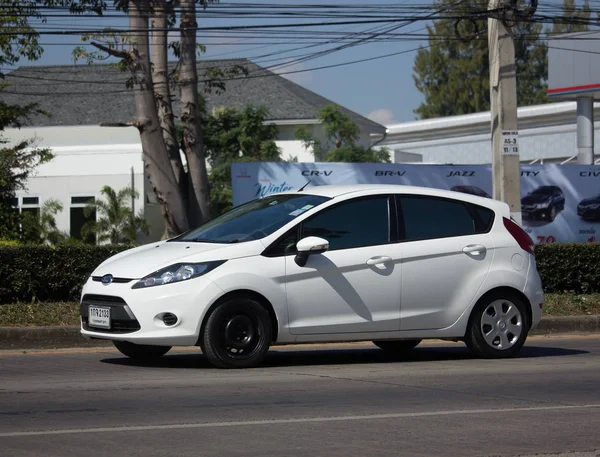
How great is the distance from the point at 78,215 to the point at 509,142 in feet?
66.6

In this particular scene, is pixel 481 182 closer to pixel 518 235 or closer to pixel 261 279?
pixel 518 235

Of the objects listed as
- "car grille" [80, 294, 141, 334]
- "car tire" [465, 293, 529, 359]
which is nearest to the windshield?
"car grille" [80, 294, 141, 334]

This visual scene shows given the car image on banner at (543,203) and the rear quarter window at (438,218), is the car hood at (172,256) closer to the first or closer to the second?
the rear quarter window at (438,218)

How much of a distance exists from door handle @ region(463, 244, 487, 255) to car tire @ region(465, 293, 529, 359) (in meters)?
0.48

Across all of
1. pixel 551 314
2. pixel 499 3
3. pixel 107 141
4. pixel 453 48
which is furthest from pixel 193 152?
pixel 453 48

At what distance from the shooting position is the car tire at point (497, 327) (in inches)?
396

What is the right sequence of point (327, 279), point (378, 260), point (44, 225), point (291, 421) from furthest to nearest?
point (44, 225)
point (378, 260)
point (327, 279)
point (291, 421)

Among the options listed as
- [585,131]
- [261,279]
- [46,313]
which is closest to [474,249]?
[261,279]

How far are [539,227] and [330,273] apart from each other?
13.7 m

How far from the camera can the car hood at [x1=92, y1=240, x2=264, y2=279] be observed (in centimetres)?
890

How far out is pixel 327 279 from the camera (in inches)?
367

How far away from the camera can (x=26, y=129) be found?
41188mm

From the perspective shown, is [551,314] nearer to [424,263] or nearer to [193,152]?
[424,263]

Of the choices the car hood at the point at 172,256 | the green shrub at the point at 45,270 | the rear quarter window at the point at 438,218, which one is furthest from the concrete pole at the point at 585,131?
the car hood at the point at 172,256
